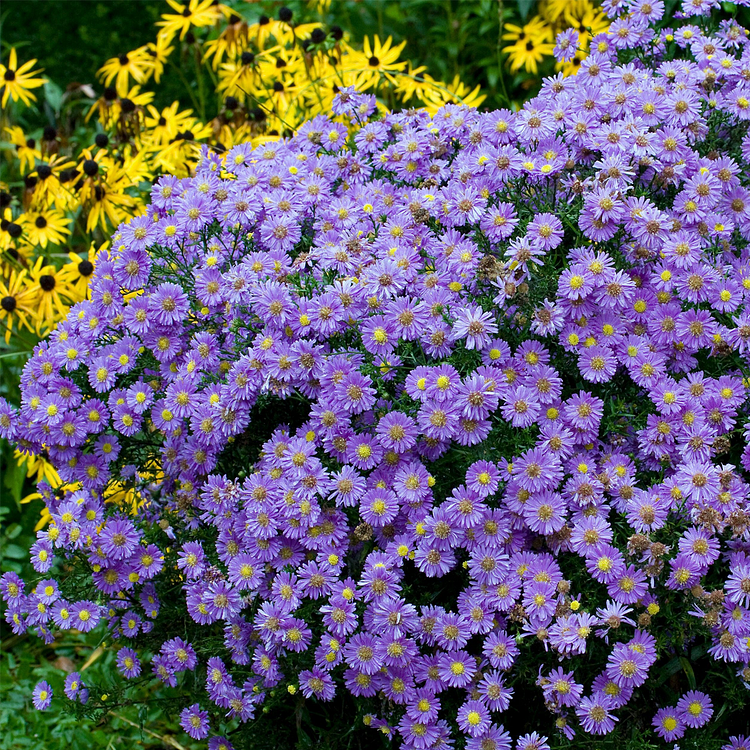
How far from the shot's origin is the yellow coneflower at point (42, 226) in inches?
132

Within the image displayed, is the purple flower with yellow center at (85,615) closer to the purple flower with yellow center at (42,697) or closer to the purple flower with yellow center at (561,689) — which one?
the purple flower with yellow center at (42,697)

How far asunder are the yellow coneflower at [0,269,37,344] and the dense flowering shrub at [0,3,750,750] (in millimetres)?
848

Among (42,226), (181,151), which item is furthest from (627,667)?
(42,226)

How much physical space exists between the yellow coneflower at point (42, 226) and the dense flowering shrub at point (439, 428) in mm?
1171

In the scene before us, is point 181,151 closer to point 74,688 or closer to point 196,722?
point 74,688

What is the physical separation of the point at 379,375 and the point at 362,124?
0.94m

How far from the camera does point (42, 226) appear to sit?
3.37 m

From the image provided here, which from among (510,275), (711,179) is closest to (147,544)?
(510,275)

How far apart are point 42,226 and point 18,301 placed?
0.40 m

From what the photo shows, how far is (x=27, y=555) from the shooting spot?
316cm

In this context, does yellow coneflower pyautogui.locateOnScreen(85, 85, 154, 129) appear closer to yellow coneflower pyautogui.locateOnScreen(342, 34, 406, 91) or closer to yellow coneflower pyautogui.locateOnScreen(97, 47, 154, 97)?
yellow coneflower pyautogui.locateOnScreen(97, 47, 154, 97)

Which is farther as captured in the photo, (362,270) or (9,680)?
(9,680)

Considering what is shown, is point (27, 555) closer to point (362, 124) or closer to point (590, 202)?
point (362, 124)

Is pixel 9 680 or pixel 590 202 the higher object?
pixel 590 202
